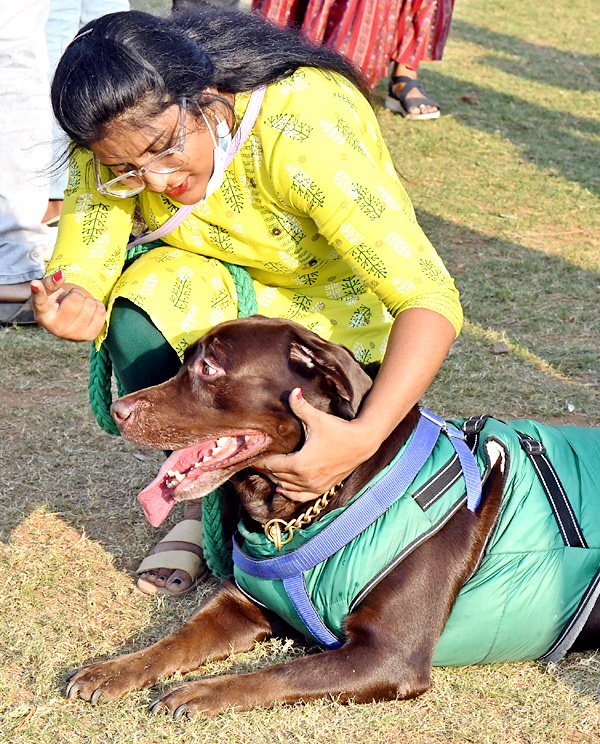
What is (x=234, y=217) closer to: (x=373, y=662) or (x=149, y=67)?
(x=149, y=67)

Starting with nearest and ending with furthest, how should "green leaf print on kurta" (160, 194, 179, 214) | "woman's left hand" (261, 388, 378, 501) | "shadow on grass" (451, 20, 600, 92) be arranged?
"woman's left hand" (261, 388, 378, 501), "green leaf print on kurta" (160, 194, 179, 214), "shadow on grass" (451, 20, 600, 92)

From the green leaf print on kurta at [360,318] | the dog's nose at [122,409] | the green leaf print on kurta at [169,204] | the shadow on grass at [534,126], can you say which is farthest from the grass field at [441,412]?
the green leaf print on kurta at [169,204]

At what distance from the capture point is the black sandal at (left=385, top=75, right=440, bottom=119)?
855 centimetres

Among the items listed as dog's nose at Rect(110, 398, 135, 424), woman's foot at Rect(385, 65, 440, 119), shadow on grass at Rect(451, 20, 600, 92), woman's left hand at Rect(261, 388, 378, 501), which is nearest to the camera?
woman's left hand at Rect(261, 388, 378, 501)

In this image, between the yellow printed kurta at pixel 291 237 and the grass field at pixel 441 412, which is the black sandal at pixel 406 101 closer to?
the grass field at pixel 441 412

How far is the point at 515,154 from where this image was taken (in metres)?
8.02

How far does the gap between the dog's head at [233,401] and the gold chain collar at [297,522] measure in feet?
0.56

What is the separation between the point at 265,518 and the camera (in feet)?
8.93

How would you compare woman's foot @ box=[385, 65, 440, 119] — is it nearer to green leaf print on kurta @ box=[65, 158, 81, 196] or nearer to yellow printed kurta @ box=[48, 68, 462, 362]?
yellow printed kurta @ box=[48, 68, 462, 362]

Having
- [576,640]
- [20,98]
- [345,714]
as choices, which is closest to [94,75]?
[345,714]

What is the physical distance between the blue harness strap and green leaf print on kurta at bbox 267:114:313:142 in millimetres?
918

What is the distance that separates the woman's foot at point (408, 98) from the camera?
8539mm

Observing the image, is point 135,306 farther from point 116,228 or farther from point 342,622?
point 342,622

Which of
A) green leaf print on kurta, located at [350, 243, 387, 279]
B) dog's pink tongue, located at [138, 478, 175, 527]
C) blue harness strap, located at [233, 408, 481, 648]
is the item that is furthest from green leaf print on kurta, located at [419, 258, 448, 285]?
dog's pink tongue, located at [138, 478, 175, 527]
